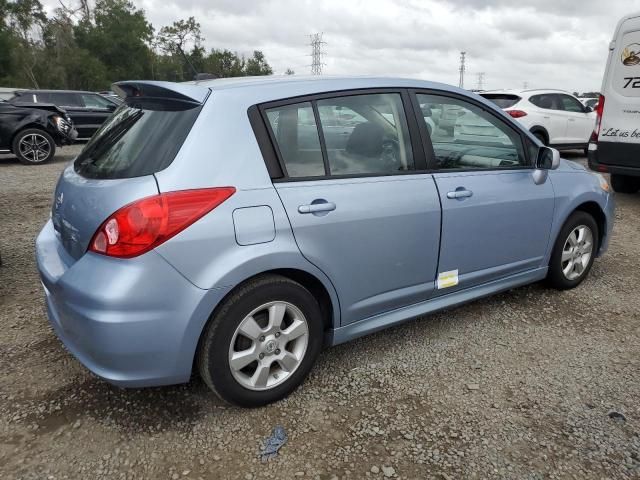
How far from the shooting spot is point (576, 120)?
1141cm

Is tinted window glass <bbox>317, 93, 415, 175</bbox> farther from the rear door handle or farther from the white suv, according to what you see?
the white suv

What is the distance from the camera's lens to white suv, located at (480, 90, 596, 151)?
422 inches

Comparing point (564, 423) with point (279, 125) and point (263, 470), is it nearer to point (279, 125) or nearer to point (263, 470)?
point (263, 470)

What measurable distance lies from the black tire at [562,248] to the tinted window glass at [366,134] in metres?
1.57

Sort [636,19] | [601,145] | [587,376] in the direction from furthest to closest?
1. [601,145]
2. [636,19]
3. [587,376]

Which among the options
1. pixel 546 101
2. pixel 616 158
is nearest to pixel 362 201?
pixel 616 158

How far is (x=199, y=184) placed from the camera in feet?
7.14

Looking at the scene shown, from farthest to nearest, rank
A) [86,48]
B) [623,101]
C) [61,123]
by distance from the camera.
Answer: [86,48], [61,123], [623,101]

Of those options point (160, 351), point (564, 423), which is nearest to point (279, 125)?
point (160, 351)

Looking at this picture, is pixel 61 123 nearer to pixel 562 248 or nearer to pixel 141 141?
pixel 141 141

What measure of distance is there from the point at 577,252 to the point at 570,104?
8.83 metres

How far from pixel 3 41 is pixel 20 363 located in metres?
44.9

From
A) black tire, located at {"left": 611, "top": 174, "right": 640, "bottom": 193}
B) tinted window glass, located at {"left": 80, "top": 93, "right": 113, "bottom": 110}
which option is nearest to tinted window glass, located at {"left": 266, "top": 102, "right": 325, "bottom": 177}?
black tire, located at {"left": 611, "top": 174, "right": 640, "bottom": 193}

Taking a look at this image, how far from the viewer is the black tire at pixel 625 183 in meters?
7.84
